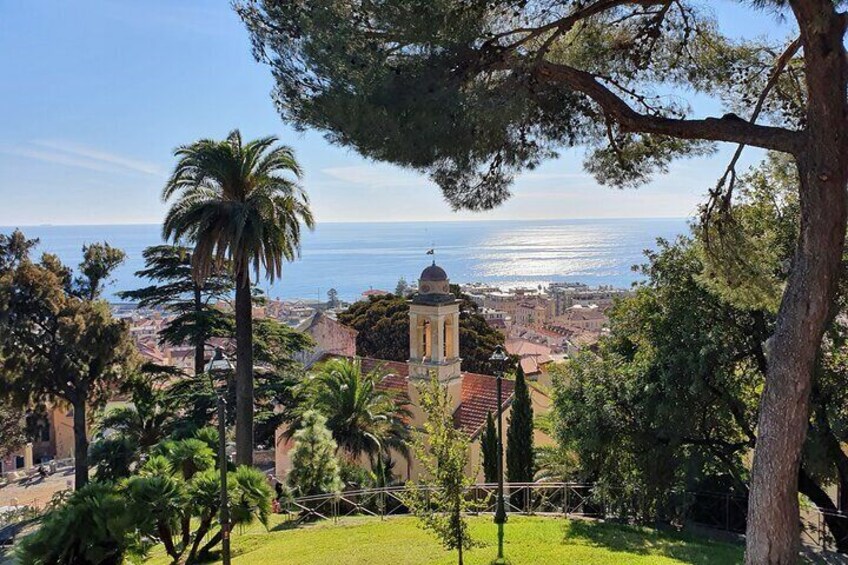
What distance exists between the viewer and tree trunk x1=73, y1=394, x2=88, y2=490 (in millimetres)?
16891

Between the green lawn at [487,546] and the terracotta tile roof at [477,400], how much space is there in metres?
8.06

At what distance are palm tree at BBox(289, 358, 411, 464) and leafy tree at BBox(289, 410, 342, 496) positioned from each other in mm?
1834

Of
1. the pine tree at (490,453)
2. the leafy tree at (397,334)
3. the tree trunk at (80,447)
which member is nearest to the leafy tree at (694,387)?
the pine tree at (490,453)

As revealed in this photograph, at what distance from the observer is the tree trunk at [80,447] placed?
1689cm

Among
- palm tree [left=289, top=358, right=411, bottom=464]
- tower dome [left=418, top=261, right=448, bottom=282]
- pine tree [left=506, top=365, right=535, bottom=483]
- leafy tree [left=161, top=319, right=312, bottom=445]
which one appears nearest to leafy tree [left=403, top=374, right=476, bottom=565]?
palm tree [left=289, top=358, right=411, bottom=464]

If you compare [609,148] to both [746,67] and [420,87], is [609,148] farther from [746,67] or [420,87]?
[420,87]

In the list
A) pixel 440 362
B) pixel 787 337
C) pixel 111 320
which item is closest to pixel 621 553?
pixel 787 337

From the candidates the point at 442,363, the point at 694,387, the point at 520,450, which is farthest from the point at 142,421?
the point at 694,387

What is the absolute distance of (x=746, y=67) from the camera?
727 cm

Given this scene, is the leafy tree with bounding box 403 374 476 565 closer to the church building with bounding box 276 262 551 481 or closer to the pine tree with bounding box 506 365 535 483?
the pine tree with bounding box 506 365 535 483

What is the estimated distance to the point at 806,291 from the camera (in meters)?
4.90

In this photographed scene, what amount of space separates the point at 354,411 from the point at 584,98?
993cm

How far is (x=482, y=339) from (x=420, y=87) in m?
25.9

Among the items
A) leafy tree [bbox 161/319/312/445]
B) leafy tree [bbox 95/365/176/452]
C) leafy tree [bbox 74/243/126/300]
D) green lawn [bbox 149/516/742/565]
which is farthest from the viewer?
leafy tree [bbox 74/243/126/300]
